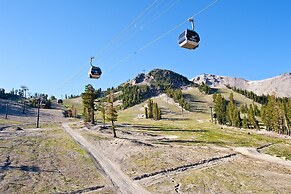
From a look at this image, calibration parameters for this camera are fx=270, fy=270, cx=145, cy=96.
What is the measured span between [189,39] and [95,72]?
805 inches

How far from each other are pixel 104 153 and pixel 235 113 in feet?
313

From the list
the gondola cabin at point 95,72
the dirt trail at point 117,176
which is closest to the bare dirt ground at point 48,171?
the dirt trail at point 117,176

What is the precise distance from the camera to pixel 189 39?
80.0 feet

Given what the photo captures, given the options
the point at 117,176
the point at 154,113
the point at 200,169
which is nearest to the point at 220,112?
the point at 154,113

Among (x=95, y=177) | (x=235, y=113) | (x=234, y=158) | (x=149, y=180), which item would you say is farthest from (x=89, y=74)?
(x=235, y=113)

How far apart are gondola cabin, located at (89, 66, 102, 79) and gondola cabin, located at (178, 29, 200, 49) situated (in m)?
19.0

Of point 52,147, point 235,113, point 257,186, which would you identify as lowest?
point 257,186

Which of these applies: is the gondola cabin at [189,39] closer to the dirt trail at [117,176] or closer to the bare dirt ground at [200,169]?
the bare dirt ground at [200,169]

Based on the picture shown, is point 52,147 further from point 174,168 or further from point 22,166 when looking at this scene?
point 174,168

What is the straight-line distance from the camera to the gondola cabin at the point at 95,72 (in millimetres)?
40812

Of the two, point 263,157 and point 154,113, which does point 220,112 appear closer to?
point 154,113

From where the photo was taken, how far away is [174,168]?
3991cm

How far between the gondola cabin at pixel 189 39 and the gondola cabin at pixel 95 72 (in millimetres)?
18995

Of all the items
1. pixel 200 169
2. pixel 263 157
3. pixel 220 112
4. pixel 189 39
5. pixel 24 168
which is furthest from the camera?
pixel 220 112
